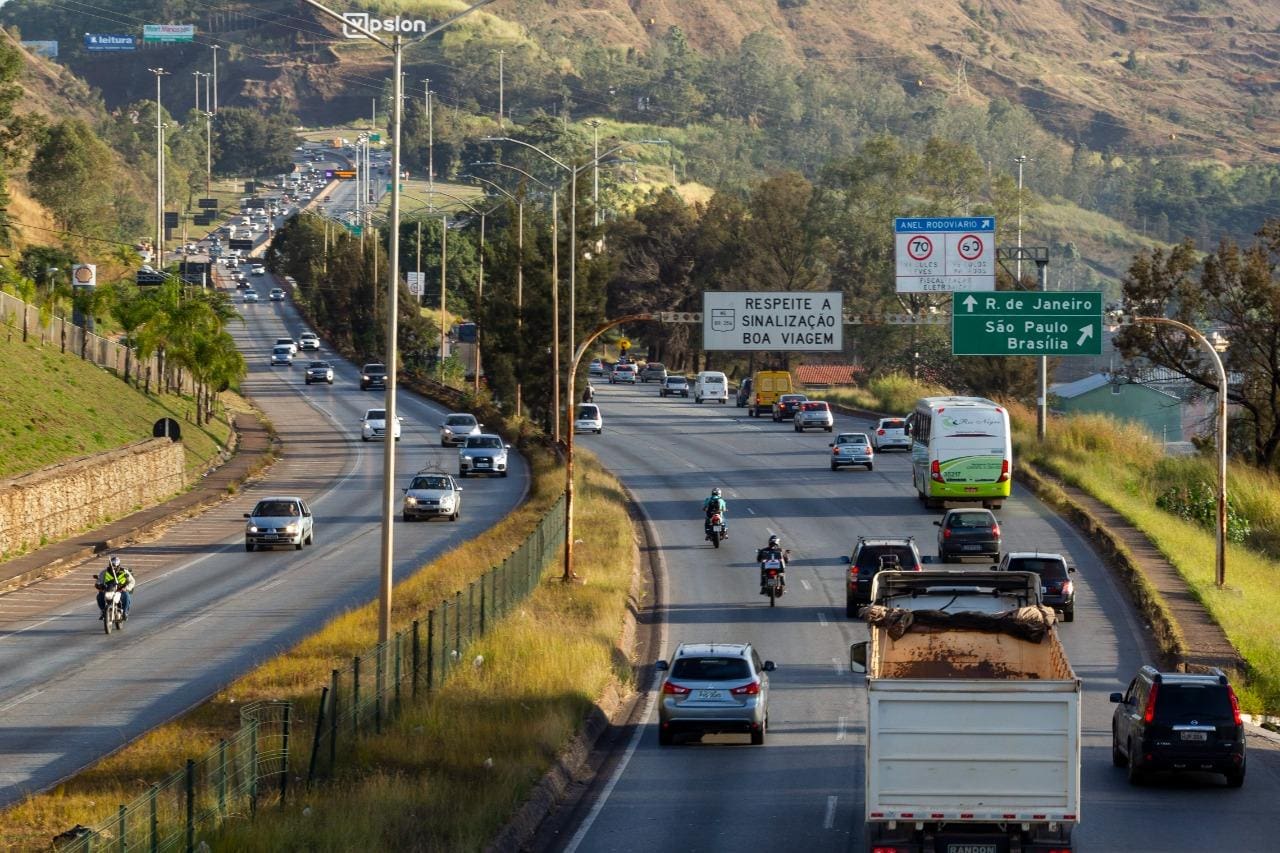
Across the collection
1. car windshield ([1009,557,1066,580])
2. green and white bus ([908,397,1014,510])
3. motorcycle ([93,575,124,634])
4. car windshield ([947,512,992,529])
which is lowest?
motorcycle ([93,575,124,634])

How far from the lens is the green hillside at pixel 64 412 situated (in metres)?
52.5

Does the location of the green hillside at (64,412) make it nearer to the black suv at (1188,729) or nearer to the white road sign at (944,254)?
the white road sign at (944,254)

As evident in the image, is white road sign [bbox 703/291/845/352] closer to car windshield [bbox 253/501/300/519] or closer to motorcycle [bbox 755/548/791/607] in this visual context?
car windshield [bbox 253/501/300/519]

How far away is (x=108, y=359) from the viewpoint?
255 feet

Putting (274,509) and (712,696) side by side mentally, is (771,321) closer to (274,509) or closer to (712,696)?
(274,509)

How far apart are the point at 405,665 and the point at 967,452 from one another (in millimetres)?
31078

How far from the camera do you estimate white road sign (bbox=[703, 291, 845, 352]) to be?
55.9m

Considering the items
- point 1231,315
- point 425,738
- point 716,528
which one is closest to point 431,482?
point 716,528

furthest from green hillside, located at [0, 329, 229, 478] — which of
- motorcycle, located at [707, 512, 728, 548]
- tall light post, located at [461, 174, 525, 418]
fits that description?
motorcycle, located at [707, 512, 728, 548]

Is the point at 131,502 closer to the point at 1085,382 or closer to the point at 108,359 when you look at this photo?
the point at 108,359

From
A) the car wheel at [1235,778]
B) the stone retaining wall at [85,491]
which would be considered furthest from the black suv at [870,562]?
the stone retaining wall at [85,491]

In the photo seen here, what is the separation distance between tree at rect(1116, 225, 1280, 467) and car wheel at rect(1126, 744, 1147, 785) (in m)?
40.3

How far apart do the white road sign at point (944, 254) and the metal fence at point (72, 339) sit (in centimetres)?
3230

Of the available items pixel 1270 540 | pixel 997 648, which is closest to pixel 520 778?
pixel 997 648
